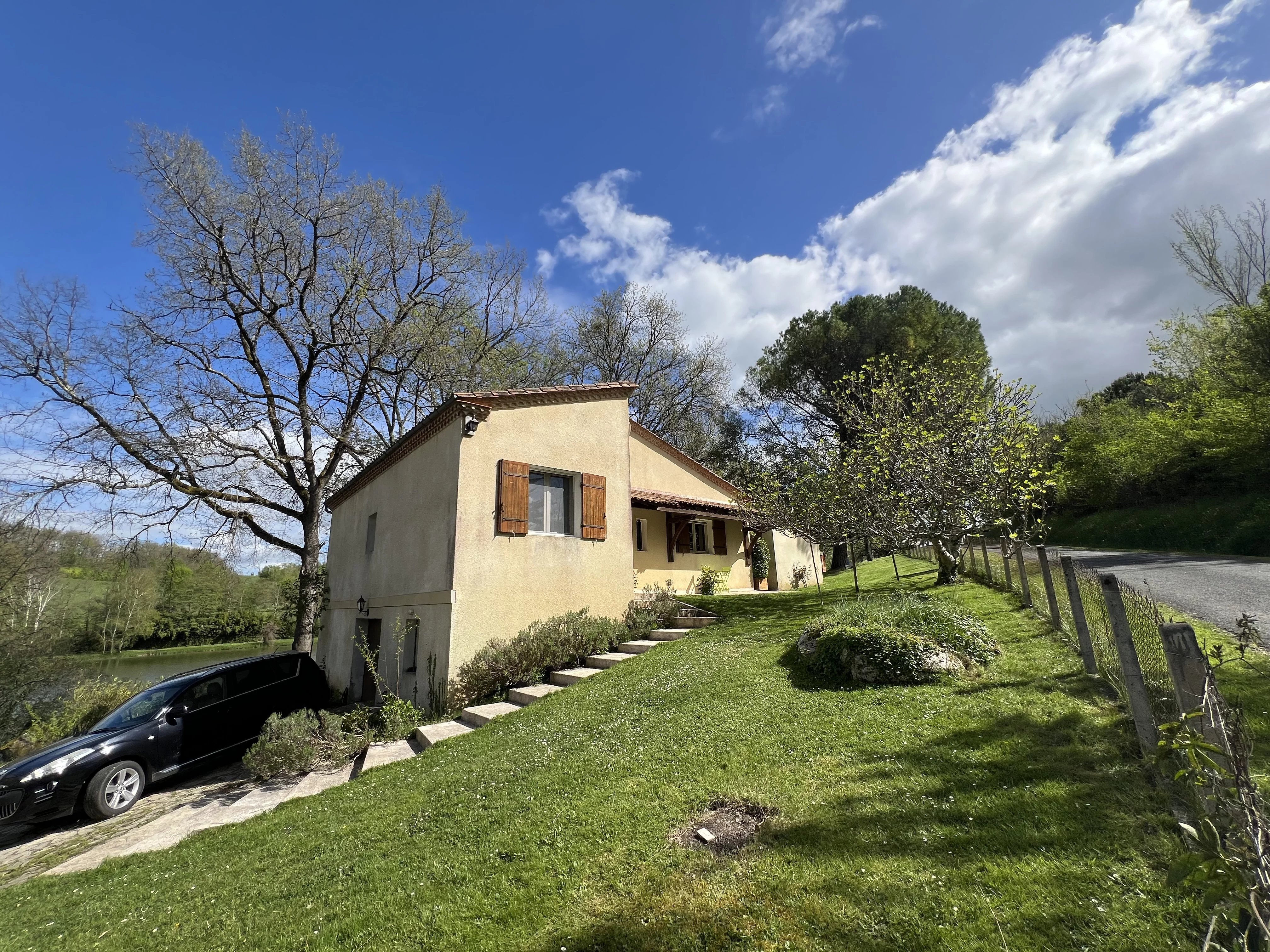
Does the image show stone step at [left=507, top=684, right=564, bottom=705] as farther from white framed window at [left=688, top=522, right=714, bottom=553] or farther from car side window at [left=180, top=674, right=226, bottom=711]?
white framed window at [left=688, top=522, right=714, bottom=553]

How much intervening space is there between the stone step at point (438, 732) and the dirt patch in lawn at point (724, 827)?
462 cm

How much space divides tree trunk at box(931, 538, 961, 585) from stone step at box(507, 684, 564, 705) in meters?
8.11

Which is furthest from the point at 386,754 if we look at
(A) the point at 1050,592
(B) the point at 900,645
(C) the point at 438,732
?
(A) the point at 1050,592

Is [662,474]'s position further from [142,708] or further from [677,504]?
[142,708]

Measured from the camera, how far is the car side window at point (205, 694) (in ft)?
28.5

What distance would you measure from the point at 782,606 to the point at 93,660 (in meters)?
35.0

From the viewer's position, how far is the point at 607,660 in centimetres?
966

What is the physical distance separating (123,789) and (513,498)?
21.9 ft

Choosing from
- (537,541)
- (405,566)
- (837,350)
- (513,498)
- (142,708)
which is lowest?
(142,708)

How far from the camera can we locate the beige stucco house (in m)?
9.42

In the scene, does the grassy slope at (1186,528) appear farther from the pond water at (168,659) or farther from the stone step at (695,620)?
the pond water at (168,659)

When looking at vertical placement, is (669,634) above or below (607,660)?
above


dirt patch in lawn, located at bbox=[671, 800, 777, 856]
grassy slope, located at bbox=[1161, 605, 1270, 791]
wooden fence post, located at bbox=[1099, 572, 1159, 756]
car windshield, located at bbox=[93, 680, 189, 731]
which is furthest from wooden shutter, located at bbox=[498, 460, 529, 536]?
grassy slope, located at bbox=[1161, 605, 1270, 791]

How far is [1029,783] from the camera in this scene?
3449 millimetres
